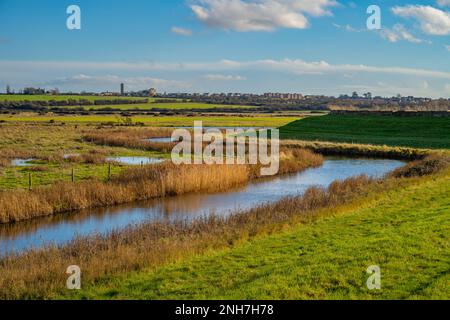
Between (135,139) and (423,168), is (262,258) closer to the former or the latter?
(423,168)

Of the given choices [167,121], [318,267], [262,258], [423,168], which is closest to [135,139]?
[423,168]

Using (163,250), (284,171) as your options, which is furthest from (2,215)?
(284,171)

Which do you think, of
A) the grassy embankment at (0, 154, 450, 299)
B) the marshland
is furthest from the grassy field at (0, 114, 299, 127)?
the grassy embankment at (0, 154, 450, 299)

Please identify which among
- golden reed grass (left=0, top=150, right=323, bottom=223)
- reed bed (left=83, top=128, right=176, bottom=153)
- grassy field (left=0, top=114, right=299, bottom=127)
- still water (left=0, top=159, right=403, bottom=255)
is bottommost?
still water (left=0, top=159, right=403, bottom=255)

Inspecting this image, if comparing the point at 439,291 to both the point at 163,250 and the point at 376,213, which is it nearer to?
the point at 163,250

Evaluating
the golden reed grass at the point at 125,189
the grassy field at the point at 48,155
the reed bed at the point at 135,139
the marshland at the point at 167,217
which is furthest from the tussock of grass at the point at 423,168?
the reed bed at the point at 135,139

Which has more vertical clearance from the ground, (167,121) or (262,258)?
(167,121)

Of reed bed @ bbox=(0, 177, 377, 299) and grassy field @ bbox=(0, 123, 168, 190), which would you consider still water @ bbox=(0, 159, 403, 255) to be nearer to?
reed bed @ bbox=(0, 177, 377, 299)
